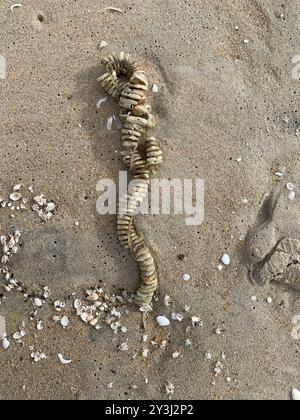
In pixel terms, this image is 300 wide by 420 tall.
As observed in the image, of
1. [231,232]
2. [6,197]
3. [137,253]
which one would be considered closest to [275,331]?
[231,232]

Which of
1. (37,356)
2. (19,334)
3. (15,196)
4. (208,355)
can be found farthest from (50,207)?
(208,355)

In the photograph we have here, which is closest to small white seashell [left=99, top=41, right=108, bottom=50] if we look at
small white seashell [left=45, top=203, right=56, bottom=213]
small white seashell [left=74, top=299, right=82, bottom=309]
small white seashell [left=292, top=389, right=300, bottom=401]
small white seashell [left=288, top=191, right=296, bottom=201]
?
small white seashell [left=45, top=203, right=56, bottom=213]

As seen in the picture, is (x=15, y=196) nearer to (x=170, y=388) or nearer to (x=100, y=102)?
(x=100, y=102)

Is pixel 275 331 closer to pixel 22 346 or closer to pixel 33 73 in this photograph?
pixel 22 346

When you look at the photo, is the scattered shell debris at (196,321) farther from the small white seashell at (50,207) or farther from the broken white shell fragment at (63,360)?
the small white seashell at (50,207)

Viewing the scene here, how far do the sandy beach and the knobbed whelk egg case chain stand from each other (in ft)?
0.36

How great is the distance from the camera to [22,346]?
12.6 feet

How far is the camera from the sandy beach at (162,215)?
12.5ft

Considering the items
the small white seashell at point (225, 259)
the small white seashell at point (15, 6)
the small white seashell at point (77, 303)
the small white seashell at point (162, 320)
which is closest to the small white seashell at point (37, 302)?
the small white seashell at point (77, 303)

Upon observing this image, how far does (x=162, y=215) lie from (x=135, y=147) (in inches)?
23.4

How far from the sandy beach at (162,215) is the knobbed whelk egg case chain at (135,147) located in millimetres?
109

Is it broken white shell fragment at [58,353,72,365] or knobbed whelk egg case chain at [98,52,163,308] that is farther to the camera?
broken white shell fragment at [58,353,72,365]

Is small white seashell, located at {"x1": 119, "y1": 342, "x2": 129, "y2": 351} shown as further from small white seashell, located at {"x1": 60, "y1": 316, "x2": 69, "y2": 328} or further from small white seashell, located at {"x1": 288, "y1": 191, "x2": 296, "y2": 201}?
small white seashell, located at {"x1": 288, "y1": 191, "x2": 296, "y2": 201}

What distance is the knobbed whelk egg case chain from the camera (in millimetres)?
3707
